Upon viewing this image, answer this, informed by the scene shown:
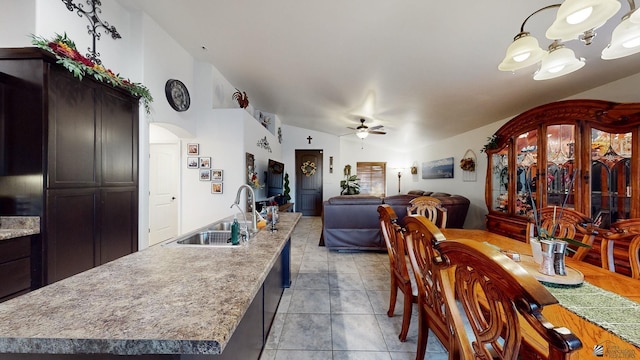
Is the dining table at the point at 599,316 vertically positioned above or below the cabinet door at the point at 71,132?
below

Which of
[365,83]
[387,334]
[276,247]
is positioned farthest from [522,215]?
[276,247]

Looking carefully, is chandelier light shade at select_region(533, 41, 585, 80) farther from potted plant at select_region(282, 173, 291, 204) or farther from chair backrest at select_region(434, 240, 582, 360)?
potted plant at select_region(282, 173, 291, 204)

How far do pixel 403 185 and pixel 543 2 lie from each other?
6791 mm

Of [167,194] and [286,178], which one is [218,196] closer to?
[167,194]

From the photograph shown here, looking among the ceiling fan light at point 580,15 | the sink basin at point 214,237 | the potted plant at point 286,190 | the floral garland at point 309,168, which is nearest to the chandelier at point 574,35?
the ceiling fan light at point 580,15

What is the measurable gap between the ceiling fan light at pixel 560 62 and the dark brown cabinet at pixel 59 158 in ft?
11.3

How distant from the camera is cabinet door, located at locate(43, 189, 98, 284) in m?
1.83

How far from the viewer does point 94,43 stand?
2492mm

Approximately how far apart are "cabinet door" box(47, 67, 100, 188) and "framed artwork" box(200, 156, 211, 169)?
74.6 inches

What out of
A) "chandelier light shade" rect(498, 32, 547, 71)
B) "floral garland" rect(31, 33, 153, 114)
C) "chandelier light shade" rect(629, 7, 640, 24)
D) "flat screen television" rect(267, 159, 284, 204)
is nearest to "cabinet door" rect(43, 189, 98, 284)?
"floral garland" rect(31, 33, 153, 114)

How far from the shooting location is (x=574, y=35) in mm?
1152

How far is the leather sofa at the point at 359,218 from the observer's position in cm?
381

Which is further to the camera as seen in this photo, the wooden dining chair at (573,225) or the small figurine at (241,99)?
the small figurine at (241,99)

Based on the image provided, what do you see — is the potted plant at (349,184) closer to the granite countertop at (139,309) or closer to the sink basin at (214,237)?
the sink basin at (214,237)
